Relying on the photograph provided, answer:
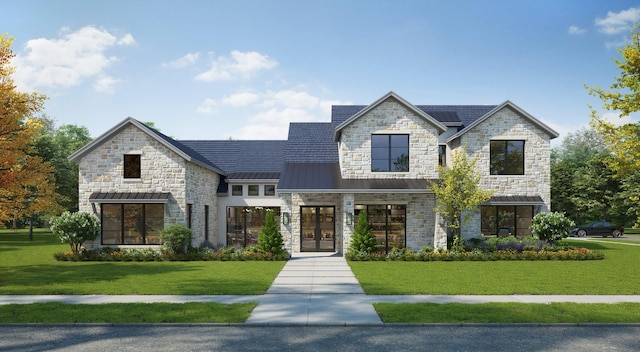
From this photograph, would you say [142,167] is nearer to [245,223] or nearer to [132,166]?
[132,166]

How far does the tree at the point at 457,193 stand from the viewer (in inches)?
876

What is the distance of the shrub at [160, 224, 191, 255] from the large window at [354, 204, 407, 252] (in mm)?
8899

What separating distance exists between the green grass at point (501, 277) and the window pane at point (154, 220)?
10255mm

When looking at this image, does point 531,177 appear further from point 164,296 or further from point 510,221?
point 164,296

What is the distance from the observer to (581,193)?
5319 centimetres

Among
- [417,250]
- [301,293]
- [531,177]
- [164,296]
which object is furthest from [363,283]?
[531,177]

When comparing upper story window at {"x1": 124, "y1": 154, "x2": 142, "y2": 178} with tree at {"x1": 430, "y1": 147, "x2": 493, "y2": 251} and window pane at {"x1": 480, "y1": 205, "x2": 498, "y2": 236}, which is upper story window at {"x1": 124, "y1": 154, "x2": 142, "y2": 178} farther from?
window pane at {"x1": 480, "y1": 205, "x2": 498, "y2": 236}

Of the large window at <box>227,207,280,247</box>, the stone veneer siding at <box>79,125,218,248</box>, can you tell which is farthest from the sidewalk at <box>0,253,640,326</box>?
the large window at <box>227,207,280,247</box>

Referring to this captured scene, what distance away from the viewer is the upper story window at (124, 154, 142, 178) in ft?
77.6

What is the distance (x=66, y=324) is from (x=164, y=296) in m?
3.13

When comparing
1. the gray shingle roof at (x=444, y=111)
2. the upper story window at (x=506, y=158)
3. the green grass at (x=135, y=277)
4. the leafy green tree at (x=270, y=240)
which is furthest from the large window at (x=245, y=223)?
the upper story window at (x=506, y=158)

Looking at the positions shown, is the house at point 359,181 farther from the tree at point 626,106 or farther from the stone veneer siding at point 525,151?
the tree at point 626,106

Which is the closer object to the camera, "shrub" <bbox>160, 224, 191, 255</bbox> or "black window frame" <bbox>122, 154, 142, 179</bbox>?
"shrub" <bbox>160, 224, 191, 255</bbox>

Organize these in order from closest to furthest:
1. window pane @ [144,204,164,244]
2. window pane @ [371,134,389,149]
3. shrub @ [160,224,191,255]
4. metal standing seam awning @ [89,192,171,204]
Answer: shrub @ [160,224,191,255] → metal standing seam awning @ [89,192,171,204] → window pane @ [144,204,164,244] → window pane @ [371,134,389,149]
